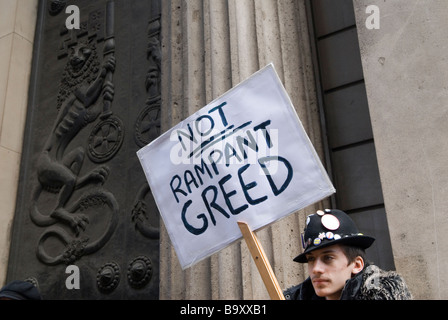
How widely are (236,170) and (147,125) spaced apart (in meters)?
3.23

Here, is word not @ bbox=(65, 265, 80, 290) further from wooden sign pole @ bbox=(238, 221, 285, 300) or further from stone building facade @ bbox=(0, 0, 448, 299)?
wooden sign pole @ bbox=(238, 221, 285, 300)

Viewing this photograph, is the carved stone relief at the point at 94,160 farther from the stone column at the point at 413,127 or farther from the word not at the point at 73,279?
the stone column at the point at 413,127

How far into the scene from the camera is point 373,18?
4395 millimetres

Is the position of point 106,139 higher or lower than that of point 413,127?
higher

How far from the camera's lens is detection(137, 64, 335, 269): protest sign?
2686 mm

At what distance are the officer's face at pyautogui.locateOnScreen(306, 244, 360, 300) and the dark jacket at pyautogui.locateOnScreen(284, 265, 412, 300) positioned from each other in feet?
0.19

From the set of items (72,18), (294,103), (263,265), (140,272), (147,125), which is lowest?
(263,265)

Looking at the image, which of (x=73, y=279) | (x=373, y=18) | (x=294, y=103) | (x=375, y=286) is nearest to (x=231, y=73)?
(x=294, y=103)

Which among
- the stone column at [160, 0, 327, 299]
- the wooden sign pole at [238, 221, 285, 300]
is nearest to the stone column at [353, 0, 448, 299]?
the stone column at [160, 0, 327, 299]

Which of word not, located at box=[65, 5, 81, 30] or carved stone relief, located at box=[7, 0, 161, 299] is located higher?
word not, located at box=[65, 5, 81, 30]

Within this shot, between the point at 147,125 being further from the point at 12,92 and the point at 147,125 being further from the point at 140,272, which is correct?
the point at 12,92
